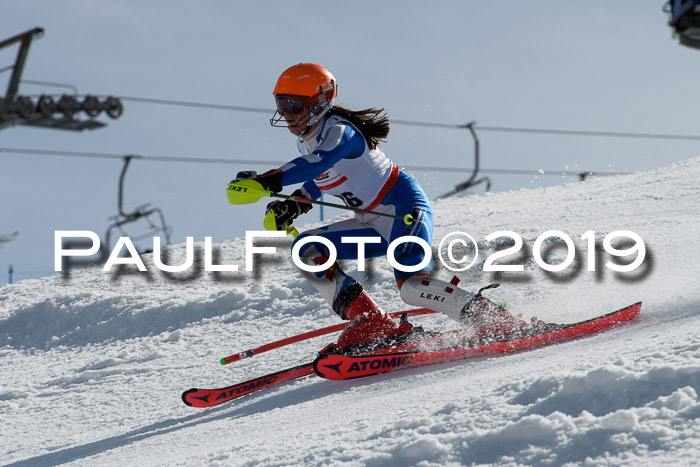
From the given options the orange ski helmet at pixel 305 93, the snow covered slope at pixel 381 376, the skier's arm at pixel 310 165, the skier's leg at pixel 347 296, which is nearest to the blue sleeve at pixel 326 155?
the skier's arm at pixel 310 165

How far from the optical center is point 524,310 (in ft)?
18.1

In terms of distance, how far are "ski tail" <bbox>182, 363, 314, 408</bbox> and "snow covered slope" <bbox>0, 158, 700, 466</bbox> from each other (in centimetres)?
9

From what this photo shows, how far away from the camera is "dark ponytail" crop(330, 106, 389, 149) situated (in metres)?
4.78

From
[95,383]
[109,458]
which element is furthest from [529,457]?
[95,383]

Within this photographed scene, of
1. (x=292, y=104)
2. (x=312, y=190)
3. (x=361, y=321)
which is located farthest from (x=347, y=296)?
(x=292, y=104)

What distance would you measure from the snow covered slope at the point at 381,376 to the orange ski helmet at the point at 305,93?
164cm

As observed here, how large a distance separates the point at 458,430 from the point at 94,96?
1520 cm

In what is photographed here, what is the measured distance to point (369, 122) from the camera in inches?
189

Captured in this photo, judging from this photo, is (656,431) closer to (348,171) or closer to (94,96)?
(348,171)

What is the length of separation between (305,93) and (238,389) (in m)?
1.85

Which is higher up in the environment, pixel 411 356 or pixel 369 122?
pixel 369 122

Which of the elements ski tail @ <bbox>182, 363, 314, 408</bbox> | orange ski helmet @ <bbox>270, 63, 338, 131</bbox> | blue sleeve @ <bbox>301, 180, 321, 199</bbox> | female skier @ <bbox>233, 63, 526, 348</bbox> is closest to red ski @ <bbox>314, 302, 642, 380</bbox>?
female skier @ <bbox>233, 63, 526, 348</bbox>

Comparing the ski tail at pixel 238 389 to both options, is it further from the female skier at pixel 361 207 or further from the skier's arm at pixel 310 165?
the skier's arm at pixel 310 165

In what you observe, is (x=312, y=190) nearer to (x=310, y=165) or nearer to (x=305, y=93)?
(x=305, y=93)
